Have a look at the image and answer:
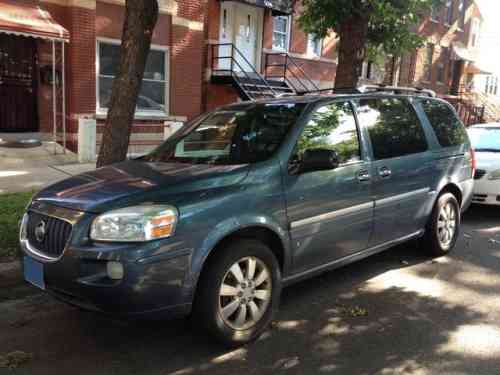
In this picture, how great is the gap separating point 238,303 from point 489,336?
1.94m

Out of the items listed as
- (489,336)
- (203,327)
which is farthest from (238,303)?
(489,336)

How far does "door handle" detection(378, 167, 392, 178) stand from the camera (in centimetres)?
470

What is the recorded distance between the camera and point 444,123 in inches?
231

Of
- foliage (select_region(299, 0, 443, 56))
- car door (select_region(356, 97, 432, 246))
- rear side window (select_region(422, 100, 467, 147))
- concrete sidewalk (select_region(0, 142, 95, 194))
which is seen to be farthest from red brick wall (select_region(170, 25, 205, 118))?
car door (select_region(356, 97, 432, 246))

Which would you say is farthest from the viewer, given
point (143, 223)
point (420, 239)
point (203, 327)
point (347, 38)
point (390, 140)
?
point (347, 38)

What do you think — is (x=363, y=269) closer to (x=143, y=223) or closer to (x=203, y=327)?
(x=203, y=327)

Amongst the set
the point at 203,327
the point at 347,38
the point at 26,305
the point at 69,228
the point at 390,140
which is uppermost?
the point at 347,38

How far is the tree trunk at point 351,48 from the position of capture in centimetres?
867

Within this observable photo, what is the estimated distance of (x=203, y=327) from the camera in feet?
11.3

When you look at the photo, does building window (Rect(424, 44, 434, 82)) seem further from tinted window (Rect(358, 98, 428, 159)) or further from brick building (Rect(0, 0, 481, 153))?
tinted window (Rect(358, 98, 428, 159))

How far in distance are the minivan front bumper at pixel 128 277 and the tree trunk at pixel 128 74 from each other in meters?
3.10

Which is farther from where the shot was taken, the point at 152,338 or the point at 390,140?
the point at 390,140

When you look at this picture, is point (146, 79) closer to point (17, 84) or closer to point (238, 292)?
point (17, 84)

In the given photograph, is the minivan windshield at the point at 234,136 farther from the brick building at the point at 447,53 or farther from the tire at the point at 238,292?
the brick building at the point at 447,53
